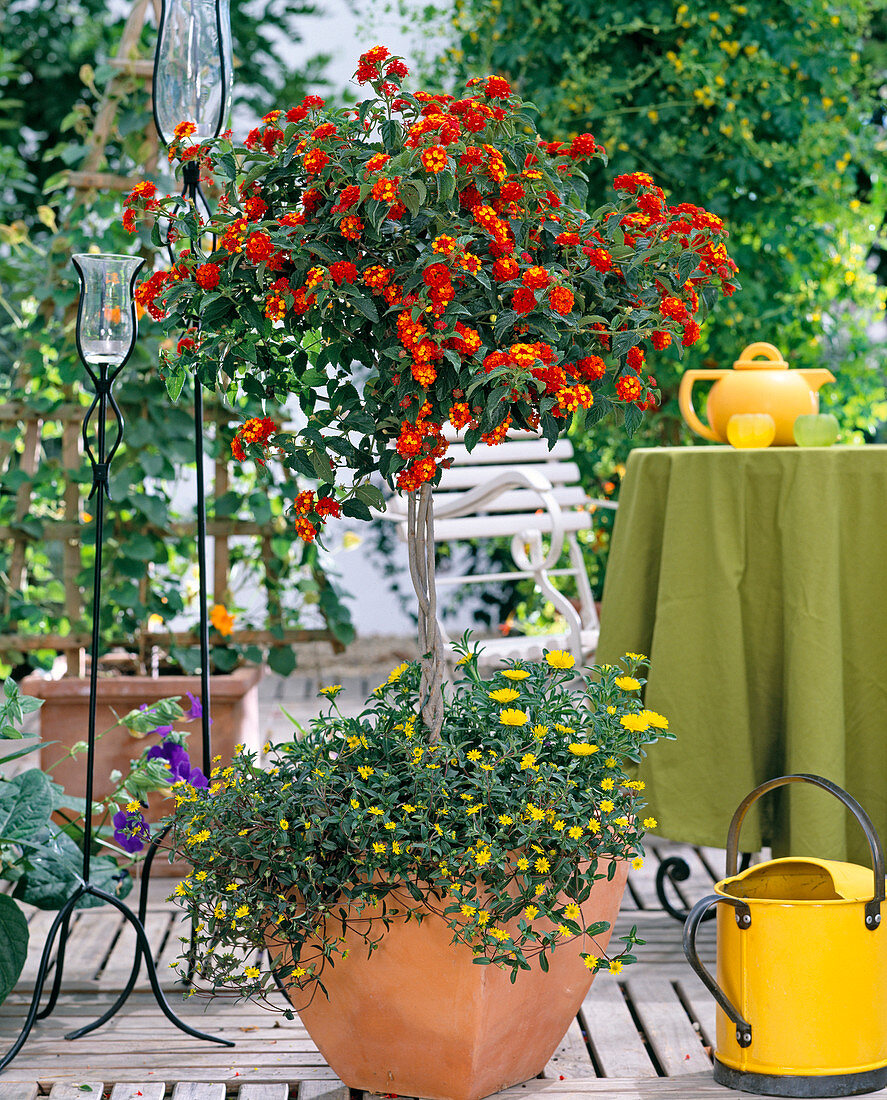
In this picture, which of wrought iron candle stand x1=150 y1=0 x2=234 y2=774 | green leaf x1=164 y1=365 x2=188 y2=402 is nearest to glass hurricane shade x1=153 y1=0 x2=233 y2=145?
wrought iron candle stand x1=150 y1=0 x2=234 y2=774

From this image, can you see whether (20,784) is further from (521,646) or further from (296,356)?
(521,646)

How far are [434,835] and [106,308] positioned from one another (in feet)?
2.98

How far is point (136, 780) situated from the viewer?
80.4 inches

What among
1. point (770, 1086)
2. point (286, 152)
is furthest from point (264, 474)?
point (770, 1086)

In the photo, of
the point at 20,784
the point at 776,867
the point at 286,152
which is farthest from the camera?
the point at 20,784

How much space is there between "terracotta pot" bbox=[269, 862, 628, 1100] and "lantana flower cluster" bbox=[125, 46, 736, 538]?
53 cm

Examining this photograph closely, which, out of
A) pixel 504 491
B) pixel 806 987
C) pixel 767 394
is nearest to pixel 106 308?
pixel 504 491

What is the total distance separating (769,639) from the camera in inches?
77.8

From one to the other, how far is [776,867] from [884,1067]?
27cm

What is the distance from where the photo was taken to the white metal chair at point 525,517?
253 cm

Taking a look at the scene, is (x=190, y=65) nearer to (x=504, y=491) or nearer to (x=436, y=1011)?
(x=504, y=491)

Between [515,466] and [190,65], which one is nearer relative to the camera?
[190,65]

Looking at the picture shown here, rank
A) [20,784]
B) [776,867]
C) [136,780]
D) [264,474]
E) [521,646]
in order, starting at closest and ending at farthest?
[776,867] → [20,784] → [136,780] → [521,646] → [264,474]

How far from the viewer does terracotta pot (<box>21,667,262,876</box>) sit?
2.60 m
